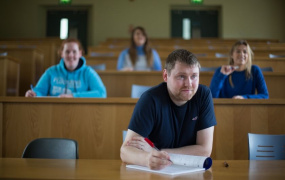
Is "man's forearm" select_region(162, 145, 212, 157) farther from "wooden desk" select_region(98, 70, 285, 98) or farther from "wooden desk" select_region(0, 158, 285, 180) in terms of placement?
"wooden desk" select_region(98, 70, 285, 98)

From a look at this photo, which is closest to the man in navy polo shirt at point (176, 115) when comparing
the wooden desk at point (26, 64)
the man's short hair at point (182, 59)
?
the man's short hair at point (182, 59)

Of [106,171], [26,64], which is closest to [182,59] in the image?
[106,171]

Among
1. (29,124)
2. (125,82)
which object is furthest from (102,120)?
(125,82)

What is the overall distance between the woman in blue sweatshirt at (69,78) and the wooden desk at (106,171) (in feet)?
6.15

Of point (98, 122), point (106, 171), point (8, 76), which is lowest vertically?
point (106, 171)

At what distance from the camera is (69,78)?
3.30m

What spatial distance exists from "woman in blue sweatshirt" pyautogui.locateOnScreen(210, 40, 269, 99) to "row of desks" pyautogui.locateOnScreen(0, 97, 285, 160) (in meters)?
0.75

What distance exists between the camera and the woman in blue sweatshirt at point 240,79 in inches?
124

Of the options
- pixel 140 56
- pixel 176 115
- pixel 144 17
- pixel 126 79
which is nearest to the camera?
pixel 176 115

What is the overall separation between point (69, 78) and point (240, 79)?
157 cm

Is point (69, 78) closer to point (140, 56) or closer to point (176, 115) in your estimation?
point (140, 56)

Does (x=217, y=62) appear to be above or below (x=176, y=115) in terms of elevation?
above

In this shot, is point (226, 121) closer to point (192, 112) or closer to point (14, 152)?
point (192, 112)

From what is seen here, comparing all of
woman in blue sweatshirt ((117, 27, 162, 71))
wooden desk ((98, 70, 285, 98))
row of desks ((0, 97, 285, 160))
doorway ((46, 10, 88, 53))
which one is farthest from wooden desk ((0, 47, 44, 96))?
doorway ((46, 10, 88, 53))
